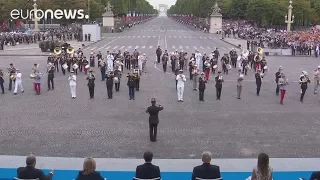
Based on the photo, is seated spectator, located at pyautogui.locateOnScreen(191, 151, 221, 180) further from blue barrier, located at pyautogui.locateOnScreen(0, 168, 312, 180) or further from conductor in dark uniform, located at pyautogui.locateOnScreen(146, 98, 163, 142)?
conductor in dark uniform, located at pyautogui.locateOnScreen(146, 98, 163, 142)

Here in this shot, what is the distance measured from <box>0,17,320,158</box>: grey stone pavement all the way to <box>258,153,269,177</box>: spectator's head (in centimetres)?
561

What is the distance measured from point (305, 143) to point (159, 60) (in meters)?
24.2

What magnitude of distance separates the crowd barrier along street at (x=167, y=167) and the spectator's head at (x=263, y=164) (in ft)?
10.3

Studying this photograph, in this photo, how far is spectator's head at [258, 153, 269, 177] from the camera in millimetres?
6699

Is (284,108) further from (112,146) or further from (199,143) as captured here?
(112,146)

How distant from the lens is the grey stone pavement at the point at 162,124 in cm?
1295

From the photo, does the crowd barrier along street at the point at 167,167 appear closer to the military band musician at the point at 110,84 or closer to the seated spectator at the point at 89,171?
the seated spectator at the point at 89,171

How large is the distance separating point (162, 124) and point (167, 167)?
17.5 ft

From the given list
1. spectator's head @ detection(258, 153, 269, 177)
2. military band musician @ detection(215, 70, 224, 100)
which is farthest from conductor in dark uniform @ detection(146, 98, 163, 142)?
military band musician @ detection(215, 70, 224, 100)

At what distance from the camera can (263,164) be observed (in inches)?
265

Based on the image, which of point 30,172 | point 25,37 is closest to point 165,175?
point 30,172

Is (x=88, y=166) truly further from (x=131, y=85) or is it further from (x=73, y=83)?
(x=73, y=83)

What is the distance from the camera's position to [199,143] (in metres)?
13.6

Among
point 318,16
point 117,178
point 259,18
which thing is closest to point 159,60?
point 117,178
